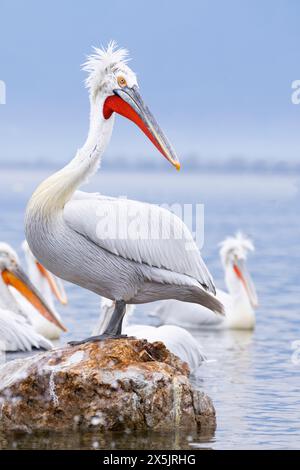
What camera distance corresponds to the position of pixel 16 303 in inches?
491

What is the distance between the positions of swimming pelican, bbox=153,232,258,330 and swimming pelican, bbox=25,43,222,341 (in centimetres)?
623

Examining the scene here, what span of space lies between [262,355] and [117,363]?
185 inches

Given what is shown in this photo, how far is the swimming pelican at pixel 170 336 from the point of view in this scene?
10148 mm

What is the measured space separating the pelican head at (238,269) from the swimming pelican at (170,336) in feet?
15.1

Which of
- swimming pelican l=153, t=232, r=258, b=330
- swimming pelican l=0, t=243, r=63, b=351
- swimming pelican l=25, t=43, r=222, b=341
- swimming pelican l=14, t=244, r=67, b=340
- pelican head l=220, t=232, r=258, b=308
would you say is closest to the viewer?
swimming pelican l=25, t=43, r=222, b=341

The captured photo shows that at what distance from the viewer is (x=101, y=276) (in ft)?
24.7

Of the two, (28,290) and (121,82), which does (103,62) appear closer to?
(121,82)

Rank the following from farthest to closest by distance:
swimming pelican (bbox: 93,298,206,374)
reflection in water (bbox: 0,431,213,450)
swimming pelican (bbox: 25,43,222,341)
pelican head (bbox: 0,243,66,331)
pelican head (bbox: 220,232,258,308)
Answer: pelican head (bbox: 220,232,258,308) → pelican head (bbox: 0,243,66,331) → swimming pelican (bbox: 93,298,206,374) → swimming pelican (bbox: 25,43,222,341) → reflection in water (bbox: 0,431,213,450)

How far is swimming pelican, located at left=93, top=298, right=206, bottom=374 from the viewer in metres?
10.1

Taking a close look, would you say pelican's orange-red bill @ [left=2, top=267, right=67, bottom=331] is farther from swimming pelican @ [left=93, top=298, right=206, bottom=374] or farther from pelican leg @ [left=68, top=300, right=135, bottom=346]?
pelican leg @ [left=68, top=300, right=135, bottom=346]

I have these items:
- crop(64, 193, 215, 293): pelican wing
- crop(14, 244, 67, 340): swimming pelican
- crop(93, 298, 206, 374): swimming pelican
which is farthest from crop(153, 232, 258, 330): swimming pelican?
crop(64, 193, 215, 293): pelican wing

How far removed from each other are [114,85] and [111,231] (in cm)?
87

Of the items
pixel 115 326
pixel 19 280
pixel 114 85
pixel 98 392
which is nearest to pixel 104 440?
pixel 98 392
